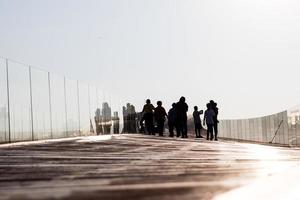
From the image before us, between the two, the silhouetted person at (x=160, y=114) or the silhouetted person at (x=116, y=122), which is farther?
the silhouetted person at (x=116, y=122)

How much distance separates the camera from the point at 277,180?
6492 millimetres

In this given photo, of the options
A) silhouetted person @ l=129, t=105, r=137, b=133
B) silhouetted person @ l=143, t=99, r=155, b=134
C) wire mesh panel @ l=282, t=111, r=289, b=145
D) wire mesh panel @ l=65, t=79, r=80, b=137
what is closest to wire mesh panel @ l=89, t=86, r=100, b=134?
silhouetted person @ l=143, t=99, r=155, b=134

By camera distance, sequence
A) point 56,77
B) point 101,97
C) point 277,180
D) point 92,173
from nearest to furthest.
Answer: point 277,180 < point 92,173 < point 56,77 < point 101,97

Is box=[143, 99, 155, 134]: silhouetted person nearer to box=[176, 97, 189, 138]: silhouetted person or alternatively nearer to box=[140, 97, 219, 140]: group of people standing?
box=[140, 97, 219, 140]: group of people standing

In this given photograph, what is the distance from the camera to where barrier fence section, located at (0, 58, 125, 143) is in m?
16.1

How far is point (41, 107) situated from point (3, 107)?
3.63 metres

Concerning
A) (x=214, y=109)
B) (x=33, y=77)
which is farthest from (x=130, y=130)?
(x=33, y=77)

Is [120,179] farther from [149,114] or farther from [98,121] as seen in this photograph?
[98,121]

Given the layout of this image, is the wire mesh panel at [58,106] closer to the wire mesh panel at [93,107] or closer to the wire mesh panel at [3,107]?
the wire mesh panel at [3,107]

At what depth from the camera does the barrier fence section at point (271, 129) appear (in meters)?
39.2

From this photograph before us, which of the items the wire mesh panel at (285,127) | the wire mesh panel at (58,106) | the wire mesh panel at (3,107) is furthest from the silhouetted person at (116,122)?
the wire mesh panel at (3,107)

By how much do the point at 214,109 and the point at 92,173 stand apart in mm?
18401

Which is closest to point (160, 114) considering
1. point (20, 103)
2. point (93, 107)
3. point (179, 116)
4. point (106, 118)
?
point (179, 116)

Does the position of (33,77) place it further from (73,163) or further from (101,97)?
(101,97)
